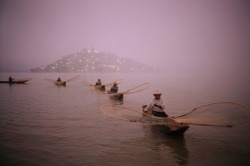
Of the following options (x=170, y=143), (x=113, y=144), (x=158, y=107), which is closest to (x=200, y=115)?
(x=158, y=107)

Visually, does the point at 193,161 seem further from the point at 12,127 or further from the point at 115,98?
the point at 115,98

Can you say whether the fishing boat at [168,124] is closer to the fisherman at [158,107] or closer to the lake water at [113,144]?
the lake water at [113,144]

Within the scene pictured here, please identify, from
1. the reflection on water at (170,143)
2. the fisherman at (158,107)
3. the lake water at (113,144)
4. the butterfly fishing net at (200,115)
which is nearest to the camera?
the lake water at (113,144)

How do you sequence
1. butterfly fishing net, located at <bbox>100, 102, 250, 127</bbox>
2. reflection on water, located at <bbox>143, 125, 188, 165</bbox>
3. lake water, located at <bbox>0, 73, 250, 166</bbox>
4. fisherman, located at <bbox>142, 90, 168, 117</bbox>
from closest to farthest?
lake water, located at <bbox>0, 73, 250, 166</bbox>, reflection on water, located at <bbox>143, 125, 188, 165</bbox>, butterfly fishing net, located at <bbox>100, 102, 250, 127</bbox>, fisherman, located at <bbox>142, 90, 168, 117</bbox>

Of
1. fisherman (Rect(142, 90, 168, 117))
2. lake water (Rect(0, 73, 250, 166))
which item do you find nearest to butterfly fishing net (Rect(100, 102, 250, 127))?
fisherman (Rect(142, 90, 168, 117))

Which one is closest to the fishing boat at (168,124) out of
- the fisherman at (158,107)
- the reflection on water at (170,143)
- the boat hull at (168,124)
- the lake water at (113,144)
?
the boat hull at (168,124)

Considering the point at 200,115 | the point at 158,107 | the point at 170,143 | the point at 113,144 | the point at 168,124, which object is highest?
the point at 158,107

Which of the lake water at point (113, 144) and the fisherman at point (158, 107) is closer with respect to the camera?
the lake water at point (113, 144)

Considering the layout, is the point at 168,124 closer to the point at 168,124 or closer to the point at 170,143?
the point at 168,124

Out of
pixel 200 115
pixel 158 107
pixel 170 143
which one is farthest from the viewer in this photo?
pixel 158 107

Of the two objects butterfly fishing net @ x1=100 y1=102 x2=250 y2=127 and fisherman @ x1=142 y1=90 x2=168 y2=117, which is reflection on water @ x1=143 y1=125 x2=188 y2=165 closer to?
fisherman @ x1=142 y1=90 x2=168 y2=117

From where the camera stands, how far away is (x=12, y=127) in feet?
35.6

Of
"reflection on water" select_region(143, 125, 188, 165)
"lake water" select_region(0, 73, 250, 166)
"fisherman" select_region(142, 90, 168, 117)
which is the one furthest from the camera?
"fisherman" select_region(142, 90, 168, 117)

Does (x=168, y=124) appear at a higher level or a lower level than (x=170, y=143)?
higher
